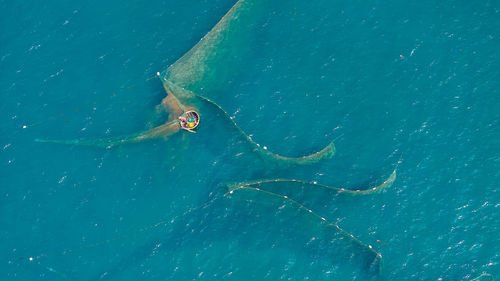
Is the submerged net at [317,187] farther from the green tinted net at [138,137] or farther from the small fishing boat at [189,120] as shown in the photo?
the green tinted net at [138,137]

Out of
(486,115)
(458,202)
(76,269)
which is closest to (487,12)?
(486,115)

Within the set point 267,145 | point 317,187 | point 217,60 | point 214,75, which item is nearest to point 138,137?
point 214,75

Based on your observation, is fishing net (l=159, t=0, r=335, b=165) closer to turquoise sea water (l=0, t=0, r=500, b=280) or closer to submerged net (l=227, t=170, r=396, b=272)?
turquoise sea water (l=0, t=0, r=500, b=280)

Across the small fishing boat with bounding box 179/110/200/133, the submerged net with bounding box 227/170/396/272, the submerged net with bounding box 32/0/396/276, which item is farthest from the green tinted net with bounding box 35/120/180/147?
the submerged net with bounding box 227/170/396/272

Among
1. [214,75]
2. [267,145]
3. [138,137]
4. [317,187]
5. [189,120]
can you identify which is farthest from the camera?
[214,75]

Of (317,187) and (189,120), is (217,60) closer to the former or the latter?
(189,120)

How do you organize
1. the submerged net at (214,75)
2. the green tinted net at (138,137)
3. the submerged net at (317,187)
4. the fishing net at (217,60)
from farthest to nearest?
the fishing net at (217,60) < the green tinted net at (138,137) < the submerged net at (214,75) < the submerged net at (317,187)

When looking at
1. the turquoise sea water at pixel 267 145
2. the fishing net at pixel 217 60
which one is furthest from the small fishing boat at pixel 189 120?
the fishing net at pixel 217 60

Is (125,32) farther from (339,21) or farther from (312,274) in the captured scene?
(312,274)
